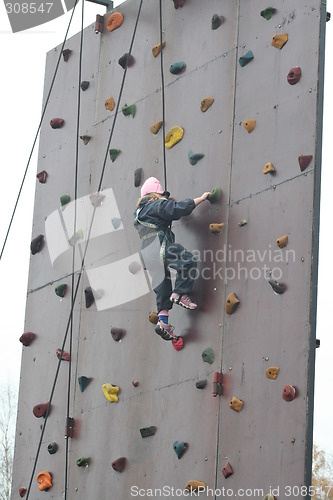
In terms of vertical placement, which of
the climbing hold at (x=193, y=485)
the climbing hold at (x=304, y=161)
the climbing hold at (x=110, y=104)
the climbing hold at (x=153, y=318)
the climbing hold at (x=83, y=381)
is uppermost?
the climbing hold at (x=110, y=104)

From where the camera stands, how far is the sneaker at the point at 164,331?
23.6 feet

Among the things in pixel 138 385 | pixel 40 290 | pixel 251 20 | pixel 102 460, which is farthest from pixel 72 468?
pixel 251 20

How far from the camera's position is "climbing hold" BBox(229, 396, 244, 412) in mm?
6707

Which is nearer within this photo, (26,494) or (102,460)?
(102,460)

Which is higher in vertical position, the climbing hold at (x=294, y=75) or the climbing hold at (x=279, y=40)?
the climbing hold at (x=279, y=40)

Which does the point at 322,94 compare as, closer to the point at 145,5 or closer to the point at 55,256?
the point at 145,5

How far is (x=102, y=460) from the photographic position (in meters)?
7.82

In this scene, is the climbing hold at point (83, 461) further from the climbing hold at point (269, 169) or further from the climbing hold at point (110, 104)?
the climbing hold at point (110, 104)

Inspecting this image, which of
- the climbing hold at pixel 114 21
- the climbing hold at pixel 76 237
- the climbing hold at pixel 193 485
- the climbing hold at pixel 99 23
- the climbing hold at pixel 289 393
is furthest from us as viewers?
the climbing hold at pixel 99 23

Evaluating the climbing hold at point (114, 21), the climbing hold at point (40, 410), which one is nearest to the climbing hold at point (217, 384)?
the climbing hold at point (40, 410)

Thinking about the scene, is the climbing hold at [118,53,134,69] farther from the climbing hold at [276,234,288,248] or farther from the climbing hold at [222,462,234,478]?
the climbing hold at [222,462,234,478]

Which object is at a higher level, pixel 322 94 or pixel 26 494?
pixel 322 94

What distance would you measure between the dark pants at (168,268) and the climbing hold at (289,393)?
115 centimetres

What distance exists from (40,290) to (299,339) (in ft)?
10.6
